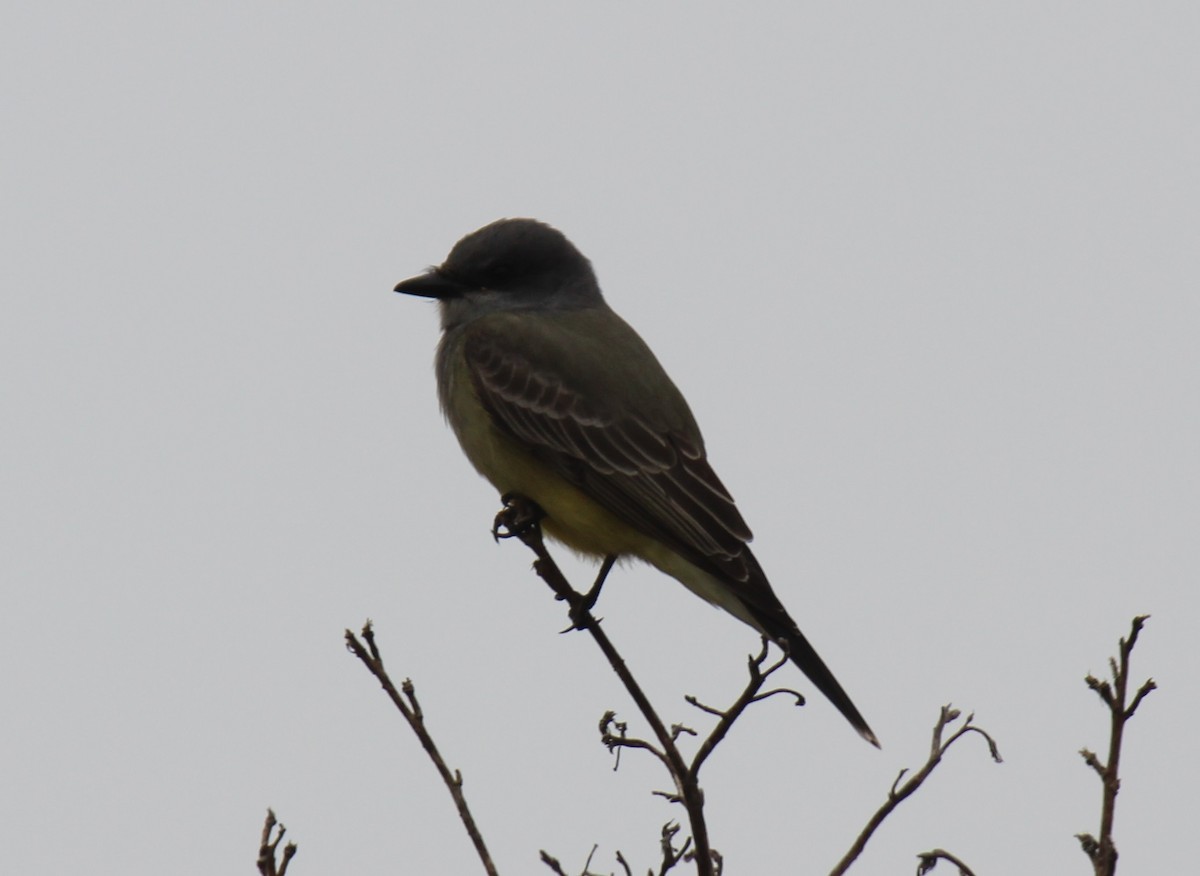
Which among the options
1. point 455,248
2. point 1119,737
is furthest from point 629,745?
point 455,248

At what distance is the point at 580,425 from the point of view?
7.50m

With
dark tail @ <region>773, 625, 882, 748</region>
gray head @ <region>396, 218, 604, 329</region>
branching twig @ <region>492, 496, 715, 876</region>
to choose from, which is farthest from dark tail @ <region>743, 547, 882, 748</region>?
gray head @ <region>396, 218, 604, 329</region>

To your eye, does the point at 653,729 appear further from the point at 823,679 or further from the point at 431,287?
the point at 431,287

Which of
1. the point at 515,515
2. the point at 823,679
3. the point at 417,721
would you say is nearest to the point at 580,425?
the point at 515,515

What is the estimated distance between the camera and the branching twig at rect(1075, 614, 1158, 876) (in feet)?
10.5

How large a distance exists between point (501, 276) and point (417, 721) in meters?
4.66

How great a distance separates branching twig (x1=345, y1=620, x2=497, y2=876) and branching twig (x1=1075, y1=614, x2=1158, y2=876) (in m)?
1.31

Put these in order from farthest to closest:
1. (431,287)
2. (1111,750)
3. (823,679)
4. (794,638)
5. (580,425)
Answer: (431,287)
(580,425)
(794,638)
(823,679)
(1111,750)

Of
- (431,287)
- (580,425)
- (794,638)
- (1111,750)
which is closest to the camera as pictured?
(1111,750)

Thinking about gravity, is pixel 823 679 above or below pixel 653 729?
above

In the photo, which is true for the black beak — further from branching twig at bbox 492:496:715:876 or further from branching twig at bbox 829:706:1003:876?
branching twig at bbox 829:706:1003:876

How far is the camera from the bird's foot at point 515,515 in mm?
6984

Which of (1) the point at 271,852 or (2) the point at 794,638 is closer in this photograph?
(1) the point at 271,852

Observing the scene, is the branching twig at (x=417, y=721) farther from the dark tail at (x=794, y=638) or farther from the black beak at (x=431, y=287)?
the black beak at (x=431, y=287)
